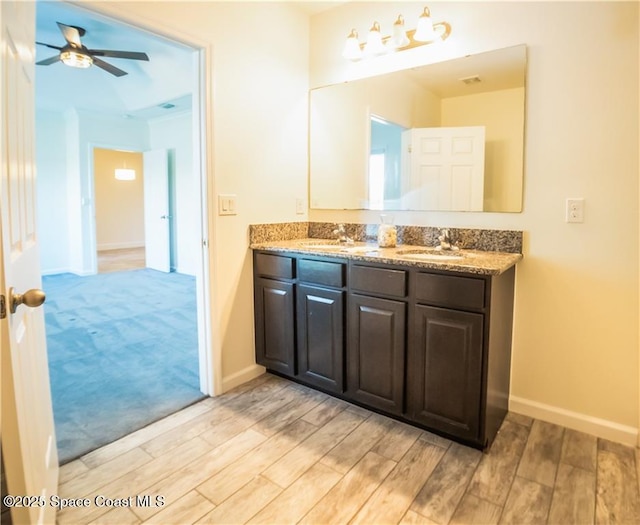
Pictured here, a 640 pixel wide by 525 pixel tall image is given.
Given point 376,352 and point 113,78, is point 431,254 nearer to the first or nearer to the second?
point 376,352

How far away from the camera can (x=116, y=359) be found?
9.45 ft

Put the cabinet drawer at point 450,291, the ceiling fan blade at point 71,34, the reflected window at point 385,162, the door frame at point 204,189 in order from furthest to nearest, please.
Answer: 1. the ceiling fan blade at point 71,34
2. the reflected window at point 385,162
3. the door frame at point 204,189
4. the cabinet drawer at point 450,291

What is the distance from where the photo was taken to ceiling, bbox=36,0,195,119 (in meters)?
3.58

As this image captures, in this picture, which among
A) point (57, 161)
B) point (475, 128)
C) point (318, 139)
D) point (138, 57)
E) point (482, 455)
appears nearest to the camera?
point (482, 455)

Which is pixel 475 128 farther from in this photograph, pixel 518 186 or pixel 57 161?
pixel 57 161

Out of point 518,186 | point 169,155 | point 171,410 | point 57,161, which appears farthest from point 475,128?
point 57,161

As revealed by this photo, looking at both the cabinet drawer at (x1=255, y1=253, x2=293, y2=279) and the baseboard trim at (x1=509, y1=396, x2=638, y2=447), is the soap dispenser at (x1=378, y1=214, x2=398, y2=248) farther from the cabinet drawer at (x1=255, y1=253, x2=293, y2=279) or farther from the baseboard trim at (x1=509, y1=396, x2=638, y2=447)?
the baseboard trim at (x1=509, y1=396, x2=638, y2=447)

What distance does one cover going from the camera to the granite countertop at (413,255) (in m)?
1.74

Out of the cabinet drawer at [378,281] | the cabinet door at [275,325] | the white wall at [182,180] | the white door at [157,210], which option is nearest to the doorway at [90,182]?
the white wall at [182,180]

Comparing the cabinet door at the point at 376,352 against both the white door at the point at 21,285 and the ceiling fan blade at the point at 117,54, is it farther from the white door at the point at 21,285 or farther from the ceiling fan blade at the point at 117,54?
the ceiling fan blade at the point at 117,54

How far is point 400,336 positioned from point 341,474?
0.65 m

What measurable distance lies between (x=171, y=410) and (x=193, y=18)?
2032mm

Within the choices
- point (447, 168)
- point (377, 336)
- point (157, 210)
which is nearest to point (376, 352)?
point (377, 336)

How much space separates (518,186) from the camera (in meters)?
2.06
